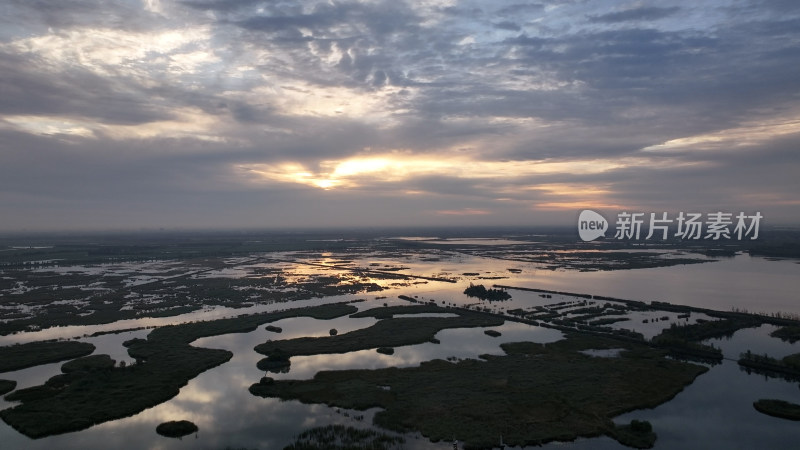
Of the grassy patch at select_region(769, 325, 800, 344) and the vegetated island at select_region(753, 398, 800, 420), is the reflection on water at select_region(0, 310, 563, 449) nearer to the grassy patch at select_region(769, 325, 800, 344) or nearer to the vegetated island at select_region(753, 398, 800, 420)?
the vegetated island at select_region(753, 398, 800, 420)

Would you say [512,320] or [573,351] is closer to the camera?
[573,351]

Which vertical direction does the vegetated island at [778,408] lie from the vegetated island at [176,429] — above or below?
above

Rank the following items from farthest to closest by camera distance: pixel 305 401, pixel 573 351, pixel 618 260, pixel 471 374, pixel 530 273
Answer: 1. pixel 618 260
2. pixel 530 273
3. pixel 573 351
4. pixel 471 374
5. pixel 305 401

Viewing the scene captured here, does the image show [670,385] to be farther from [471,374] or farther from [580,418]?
[471,374]

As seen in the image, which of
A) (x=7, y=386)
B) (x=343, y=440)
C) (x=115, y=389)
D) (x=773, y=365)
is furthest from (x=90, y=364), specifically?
(x=773, y=365)

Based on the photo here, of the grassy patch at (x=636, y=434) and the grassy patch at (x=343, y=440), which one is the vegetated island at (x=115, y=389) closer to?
the grassy patch at (x=343, y=440)

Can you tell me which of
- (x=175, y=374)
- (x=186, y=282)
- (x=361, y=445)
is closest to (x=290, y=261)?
(x=186, y=282)

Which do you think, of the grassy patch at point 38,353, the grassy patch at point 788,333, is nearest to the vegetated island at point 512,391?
the grassy patch at point 788,333

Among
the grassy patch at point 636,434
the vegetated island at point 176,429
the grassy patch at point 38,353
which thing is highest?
the grassy patch at point 636,434
